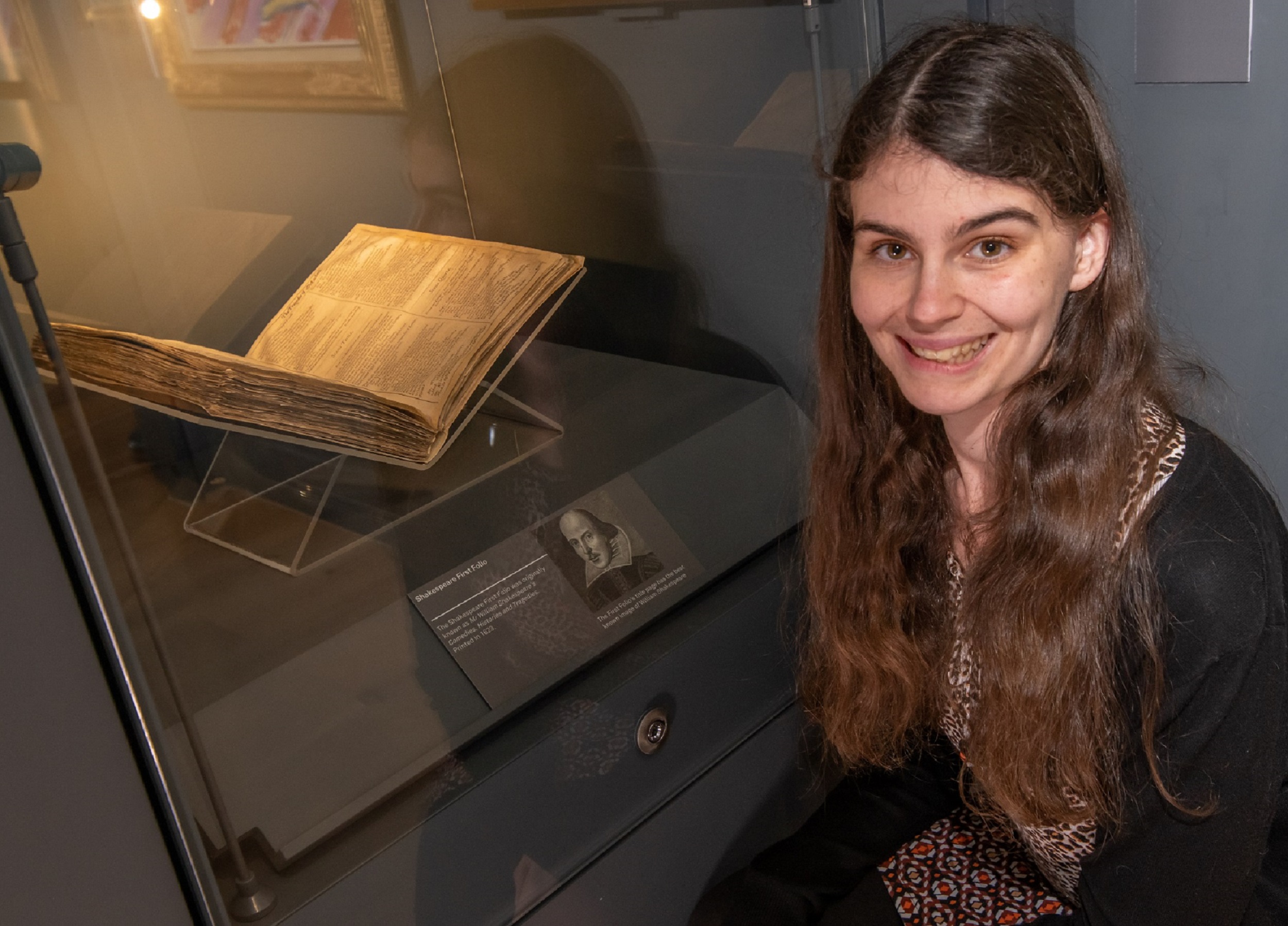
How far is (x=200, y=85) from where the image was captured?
910mm

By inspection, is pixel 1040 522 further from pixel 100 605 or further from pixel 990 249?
pixel 100 605

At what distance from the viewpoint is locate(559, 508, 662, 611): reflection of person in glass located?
1.21 meters

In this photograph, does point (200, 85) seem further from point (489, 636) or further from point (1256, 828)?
point (1256, 828)

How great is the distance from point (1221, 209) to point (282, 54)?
3.82 feet

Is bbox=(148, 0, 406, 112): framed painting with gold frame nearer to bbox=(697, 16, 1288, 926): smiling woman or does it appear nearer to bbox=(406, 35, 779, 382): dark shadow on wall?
bbox=(406, 35, 779, 382): dark shadow on wall

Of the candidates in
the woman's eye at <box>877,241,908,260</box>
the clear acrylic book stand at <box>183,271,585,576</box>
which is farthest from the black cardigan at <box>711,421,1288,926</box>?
the clear acrylic book stand at <box>183,271,585,576</box>

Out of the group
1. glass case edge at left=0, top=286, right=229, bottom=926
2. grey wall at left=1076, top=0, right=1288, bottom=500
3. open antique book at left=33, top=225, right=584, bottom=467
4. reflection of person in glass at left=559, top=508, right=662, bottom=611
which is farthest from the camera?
grey wall at left=1076, top=0, right=1288, bottom=500

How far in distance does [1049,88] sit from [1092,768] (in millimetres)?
568

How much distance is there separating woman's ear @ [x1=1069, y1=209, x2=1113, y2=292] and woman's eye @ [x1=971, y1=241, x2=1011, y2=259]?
0.08m

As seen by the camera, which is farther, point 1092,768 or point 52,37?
point 1092,768

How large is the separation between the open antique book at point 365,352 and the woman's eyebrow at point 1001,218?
0.51 metres

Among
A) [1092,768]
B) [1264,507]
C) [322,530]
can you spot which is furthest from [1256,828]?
[322,530]

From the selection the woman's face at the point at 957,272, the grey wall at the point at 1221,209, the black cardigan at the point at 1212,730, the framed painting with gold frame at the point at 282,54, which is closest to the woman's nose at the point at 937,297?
the woman's face at the point at 957,272

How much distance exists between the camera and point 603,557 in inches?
48.3
